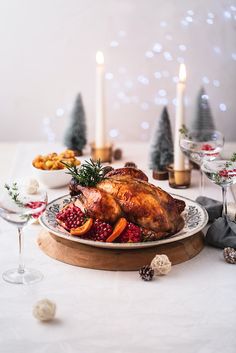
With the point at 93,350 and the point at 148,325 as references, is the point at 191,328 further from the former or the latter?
the point at 93,350

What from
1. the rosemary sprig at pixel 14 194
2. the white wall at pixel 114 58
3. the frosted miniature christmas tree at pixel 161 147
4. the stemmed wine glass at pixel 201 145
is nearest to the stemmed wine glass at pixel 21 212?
the rosemary sprig at pixel 14 194

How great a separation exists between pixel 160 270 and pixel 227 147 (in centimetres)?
145

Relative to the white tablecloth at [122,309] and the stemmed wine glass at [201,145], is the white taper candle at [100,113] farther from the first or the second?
the white tablecloth at [122,309]

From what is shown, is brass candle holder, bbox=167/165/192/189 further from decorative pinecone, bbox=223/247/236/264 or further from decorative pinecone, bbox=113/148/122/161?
decorative pinecone, bbox=223/247/236/264

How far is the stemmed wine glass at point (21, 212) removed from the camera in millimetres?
1332

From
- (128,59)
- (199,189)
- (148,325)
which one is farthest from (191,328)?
(128,59)

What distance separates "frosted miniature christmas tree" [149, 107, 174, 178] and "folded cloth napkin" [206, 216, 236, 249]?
74 centimetres

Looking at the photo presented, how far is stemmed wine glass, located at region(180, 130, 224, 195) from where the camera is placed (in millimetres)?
2000

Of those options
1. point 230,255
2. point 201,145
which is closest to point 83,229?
point 230,255

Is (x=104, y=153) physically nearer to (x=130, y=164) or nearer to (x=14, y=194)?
(x=130, y=164)

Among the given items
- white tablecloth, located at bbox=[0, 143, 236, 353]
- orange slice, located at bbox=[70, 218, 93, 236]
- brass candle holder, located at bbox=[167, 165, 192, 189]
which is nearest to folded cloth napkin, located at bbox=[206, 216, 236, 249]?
white tablecloth, located at bbox=[0, 143, 236, 353]

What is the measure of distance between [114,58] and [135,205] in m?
1.96

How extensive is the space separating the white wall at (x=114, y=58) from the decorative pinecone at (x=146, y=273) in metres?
2.07

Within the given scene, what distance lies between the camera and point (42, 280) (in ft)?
4.58
